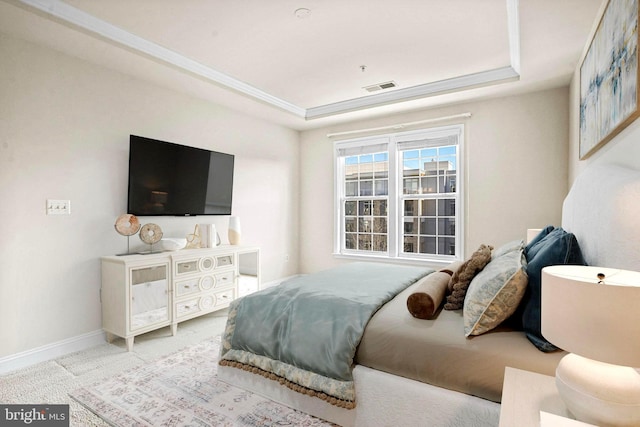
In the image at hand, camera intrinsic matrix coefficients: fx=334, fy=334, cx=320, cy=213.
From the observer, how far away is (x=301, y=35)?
2.78 meters

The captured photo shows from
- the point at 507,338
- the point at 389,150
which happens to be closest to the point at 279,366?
the point at 507,338

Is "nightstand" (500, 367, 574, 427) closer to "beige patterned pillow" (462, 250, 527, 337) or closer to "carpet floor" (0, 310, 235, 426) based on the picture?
"beige patterned pillow" (462, 250, 527, 337)

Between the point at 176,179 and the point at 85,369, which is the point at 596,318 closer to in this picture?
the point at 85,369

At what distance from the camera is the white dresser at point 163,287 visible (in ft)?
9.38

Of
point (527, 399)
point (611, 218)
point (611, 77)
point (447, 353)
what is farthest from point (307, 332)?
point (611, 77)

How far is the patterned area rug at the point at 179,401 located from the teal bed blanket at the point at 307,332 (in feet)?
0.66

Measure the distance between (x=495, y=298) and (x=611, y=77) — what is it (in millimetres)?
1387

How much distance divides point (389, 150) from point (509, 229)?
72.6 inches

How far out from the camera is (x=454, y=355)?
1.52 m

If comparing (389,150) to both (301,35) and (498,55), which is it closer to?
(498,55)

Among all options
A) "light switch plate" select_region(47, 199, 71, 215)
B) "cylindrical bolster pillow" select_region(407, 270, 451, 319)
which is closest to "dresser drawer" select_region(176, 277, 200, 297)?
"light switch plate" select_region(47, 199, 71, 215)

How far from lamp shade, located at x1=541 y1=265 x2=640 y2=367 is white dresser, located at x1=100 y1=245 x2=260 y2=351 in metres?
2.95

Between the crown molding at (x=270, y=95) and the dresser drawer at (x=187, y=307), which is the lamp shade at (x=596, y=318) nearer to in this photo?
the crown molding at (x=270, y=95)

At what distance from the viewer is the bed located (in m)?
1.34
